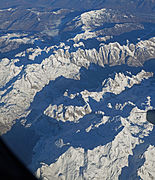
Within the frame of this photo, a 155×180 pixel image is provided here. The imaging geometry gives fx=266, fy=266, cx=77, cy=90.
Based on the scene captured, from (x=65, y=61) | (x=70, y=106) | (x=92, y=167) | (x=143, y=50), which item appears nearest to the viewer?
(x=92, y=167)

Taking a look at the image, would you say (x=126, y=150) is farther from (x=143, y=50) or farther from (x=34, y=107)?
(x=143, y=50)

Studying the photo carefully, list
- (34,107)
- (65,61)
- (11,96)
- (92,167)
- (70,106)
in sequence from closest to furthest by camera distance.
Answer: (92,167), (70,106), (34,107), (11,96), (65,61)

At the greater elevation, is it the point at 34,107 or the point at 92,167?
the point at 92,167

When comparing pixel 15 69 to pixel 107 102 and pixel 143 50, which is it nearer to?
pixel 107 102

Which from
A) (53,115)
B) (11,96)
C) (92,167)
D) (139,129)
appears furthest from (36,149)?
(11,96)

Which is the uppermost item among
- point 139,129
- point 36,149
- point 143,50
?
point 139,129

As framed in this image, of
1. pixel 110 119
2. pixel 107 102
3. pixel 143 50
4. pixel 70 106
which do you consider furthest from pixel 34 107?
pixel 143 50

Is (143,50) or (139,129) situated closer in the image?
(139,129)
